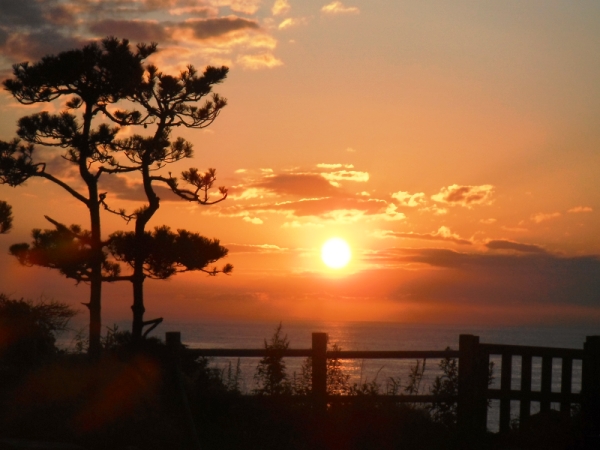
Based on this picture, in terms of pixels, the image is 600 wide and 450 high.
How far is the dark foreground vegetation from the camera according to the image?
8.97 m

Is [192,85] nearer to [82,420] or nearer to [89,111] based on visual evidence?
[89,111]

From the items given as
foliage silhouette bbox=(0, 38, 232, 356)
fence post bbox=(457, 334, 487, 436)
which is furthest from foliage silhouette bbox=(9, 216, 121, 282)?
fence post bbox=(457, 334, 487, 436)

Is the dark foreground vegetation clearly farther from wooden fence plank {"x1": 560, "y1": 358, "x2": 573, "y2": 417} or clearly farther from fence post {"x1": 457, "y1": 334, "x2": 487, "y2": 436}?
wooden fence plank {"x1": 560, "y1": 358, "x2": 573, "y2": 417}

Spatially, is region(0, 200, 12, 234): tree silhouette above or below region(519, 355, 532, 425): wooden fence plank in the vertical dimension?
above

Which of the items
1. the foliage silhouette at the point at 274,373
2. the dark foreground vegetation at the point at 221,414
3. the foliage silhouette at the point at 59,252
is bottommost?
the dark foreground vegetation at the point at 221,414

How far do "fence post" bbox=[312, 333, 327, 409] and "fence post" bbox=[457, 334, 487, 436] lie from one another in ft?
7.63

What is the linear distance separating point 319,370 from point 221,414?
169 centimetres

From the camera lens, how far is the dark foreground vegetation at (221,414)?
897 centimetres

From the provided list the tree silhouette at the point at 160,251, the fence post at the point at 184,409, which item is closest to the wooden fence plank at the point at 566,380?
the fence post at the point at 184,409

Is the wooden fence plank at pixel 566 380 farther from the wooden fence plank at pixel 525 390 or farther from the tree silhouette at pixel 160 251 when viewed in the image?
the tree silhouette at pixel 160 251

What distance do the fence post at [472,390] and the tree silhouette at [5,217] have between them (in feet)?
37.2

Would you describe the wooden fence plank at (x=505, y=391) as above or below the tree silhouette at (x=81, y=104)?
below

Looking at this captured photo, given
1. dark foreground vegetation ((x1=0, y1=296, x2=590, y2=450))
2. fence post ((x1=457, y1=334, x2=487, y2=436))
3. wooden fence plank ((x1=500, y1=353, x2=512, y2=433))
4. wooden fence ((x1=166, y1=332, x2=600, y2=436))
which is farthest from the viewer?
wooden fence plank ((x1=500, y1=353, x2=512, y2=433))

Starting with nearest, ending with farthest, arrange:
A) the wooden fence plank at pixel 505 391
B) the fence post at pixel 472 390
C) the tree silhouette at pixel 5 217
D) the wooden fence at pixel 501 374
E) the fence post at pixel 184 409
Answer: the fence post at pixel 184 409
the wooden fence at pixel 501 374
the fence post at pixel 472 390
the wooden fence plank at pixel 505 391
the tree silhouette at pixel 5 217
